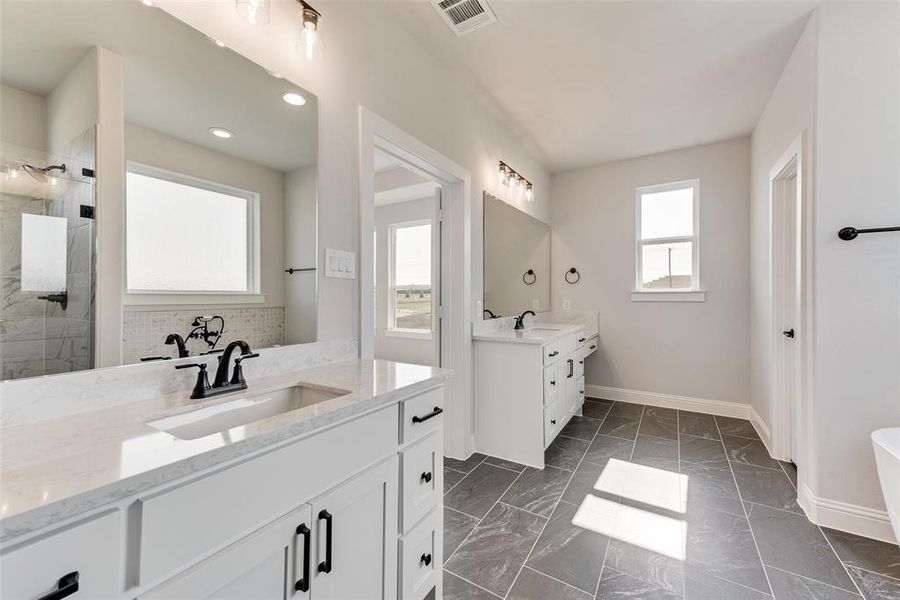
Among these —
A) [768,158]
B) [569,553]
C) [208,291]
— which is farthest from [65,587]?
[768,158]

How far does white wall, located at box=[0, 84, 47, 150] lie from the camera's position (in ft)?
2.67

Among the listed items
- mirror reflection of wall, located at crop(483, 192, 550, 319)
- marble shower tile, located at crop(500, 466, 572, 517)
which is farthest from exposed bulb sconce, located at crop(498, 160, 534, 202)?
marble shower tile, located at crop(500, 466, 572, 517)

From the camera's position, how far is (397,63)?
191 centimetres

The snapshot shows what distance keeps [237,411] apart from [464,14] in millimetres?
2076

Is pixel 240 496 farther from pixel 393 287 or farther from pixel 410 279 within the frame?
pixel 393 287

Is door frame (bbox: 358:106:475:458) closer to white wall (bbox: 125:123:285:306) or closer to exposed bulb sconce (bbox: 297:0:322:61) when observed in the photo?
exposed bulb sconce (bbox: 297:0:322:61)

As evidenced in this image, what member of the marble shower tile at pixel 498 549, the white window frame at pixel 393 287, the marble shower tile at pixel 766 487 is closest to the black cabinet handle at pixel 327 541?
the marble shower tile at pixel 498 549

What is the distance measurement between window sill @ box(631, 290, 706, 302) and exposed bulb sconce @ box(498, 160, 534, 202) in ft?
5.00

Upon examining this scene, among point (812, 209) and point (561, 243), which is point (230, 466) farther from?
point (561, 243)

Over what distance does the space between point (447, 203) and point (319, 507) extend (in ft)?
6.83

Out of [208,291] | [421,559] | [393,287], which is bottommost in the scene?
[421,559]

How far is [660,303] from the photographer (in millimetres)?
3711

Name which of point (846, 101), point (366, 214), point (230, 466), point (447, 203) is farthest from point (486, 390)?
point (846, 101)

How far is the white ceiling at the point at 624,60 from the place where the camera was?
1.86 meters
